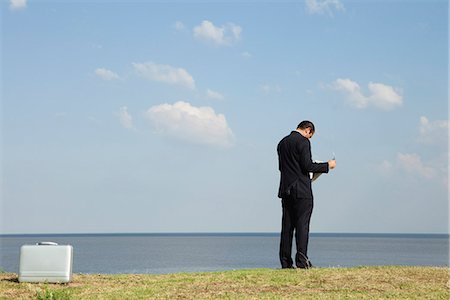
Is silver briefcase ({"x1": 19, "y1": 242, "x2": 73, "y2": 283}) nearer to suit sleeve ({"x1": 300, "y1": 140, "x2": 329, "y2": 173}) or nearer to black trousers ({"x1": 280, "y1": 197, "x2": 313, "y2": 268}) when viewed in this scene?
black trousers ({"x1": 280, "y1": 197, "x2": 313, "y2": 268})

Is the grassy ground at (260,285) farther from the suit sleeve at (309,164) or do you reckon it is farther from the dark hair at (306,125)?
the dark hair at (306,125)

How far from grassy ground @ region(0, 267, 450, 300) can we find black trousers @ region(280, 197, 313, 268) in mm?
785

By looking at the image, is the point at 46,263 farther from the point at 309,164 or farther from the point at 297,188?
the point at 309,164

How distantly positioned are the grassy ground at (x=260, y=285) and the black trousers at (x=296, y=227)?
78cm

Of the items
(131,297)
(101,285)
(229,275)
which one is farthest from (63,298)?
(229,275)

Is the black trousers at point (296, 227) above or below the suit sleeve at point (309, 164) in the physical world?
below

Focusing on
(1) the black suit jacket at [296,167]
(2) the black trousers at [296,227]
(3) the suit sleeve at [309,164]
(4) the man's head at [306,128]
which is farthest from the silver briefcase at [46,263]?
(4) the man's head at [306,128]

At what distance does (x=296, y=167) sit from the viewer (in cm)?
1375

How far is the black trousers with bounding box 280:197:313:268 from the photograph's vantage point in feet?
44.4

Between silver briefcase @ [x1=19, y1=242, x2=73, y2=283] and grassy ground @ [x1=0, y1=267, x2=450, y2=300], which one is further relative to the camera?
silver briefcase @ [x1=19, y1=242, x2=73, y2=283]

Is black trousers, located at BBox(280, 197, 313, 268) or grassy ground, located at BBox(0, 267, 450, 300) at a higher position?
black trousers, located at BBox(280, 197, 313, 268)

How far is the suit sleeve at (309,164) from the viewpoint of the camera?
13.6 meters

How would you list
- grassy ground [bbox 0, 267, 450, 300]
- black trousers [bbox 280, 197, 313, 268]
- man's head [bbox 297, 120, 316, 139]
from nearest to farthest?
grassy ground [bbox 0, 267, 450, 300], black trousers [bbox 280, 197, 313, 268], man's head [bbox 297, 120, 316, 139]

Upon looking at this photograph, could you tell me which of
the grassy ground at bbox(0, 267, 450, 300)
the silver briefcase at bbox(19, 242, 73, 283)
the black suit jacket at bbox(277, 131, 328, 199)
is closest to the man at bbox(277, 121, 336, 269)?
the black suit jacket at bbox(277, 131, 328, 199)
